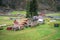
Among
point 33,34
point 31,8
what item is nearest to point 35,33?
point 33,34

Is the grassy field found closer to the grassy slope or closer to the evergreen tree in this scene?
the grassy slope

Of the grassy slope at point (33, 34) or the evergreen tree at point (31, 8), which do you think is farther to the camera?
the evergreen tree at point (31, 8)

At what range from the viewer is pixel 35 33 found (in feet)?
15.0

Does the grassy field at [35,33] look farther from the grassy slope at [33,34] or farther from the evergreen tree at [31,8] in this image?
the evergreen tree at [31,8]

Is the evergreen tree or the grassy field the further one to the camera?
the evergreen tree

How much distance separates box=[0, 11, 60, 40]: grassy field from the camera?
14.3 feet

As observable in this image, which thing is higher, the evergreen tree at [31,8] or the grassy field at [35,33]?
the evergreen tree at [31,8]

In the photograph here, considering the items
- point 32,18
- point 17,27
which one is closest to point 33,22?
point 32,18

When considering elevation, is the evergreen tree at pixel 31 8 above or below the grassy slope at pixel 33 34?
above

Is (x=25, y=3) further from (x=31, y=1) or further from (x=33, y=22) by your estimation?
(x=33, y=22)

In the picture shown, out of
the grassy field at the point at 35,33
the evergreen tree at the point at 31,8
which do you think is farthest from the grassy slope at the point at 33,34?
the evergreen tree at the point at 31,8

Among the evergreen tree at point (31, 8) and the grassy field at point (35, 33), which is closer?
the grassy field at point (35, 33)

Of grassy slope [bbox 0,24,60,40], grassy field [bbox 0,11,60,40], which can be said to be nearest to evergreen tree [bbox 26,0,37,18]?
grassy field [bbox 0,11,60,40]

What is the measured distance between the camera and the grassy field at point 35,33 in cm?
436
